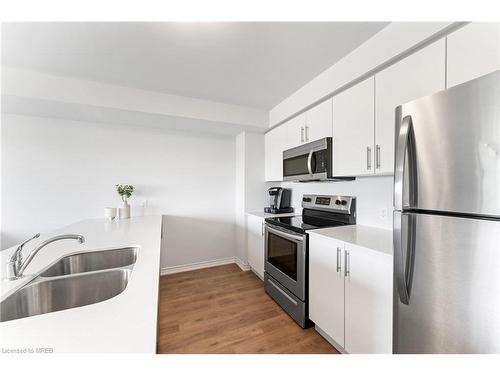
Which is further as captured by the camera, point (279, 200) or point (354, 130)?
point (279, 200)

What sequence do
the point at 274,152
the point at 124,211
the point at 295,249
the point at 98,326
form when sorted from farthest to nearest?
the point at 274,152
the point at 124,211
the point at 295,249
the point at 98,326

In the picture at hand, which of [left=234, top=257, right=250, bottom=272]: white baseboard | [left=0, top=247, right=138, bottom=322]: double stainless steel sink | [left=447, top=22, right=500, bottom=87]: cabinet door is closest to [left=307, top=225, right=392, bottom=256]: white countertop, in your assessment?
[left=447, top=22, right=500, bottom=87]: cabinet door

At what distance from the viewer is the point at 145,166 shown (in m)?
2.76

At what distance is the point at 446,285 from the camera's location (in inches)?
30.9

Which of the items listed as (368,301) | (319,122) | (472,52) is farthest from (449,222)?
(319,122)

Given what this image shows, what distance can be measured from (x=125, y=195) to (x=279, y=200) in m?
1.98

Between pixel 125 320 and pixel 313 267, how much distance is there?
140cm

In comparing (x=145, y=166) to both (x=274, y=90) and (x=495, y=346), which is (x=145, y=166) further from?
(x=495, y=346)

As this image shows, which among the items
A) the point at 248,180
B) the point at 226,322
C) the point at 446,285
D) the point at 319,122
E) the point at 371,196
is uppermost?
the point at 319,122

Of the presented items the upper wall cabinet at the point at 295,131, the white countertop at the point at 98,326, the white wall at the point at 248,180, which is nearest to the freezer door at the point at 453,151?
the white countertop at the point at 98,326

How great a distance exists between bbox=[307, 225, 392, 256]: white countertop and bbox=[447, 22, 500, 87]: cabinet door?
949mm

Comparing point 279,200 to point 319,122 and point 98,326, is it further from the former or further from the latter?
point 98,326

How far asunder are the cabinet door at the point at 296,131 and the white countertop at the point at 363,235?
3.26 ft

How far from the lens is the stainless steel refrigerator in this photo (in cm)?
68
